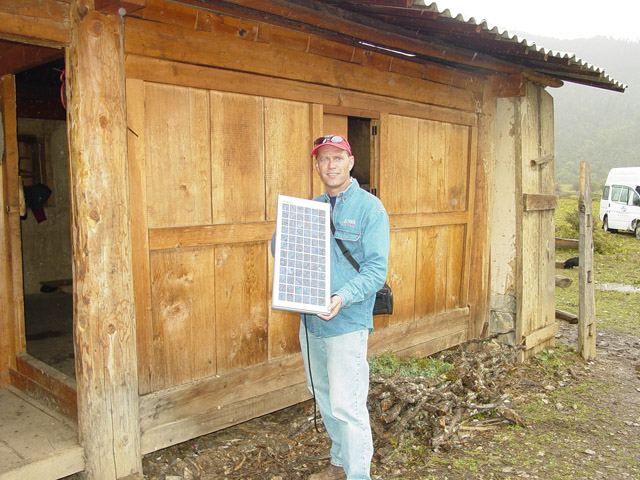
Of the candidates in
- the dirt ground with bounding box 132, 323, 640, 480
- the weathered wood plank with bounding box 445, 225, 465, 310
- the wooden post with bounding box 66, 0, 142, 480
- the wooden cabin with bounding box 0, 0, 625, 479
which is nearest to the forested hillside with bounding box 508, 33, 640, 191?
the wooden cabin with bounding box 0, 0, 625, 479

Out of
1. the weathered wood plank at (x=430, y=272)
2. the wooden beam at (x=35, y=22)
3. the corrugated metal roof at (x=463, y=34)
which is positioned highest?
the corrugated metal roof at (x=463, y=34)

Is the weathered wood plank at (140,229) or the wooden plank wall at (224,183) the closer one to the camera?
the weathered wood plank at (140,229)

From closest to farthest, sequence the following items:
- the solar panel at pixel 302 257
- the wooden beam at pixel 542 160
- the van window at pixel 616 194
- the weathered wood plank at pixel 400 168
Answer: the solar panel at pixel 302 257
the weathered wood plank at pixel 400 168
the wooden beam at pixel 542 160
the van window at pixel 616 194

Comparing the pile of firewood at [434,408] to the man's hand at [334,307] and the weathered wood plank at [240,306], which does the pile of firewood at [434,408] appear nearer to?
the weathered wood plank at [240,306]

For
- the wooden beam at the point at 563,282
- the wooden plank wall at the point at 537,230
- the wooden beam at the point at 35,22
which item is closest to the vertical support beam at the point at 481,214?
the wooden plank wall at the point at 537,230

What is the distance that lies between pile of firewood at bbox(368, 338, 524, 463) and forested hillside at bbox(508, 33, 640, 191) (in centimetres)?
4413

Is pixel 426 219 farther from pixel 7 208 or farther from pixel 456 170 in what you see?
pixel 7 208

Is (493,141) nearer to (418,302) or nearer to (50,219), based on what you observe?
(418,302)

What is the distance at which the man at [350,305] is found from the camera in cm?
305

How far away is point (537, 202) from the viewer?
6.48m

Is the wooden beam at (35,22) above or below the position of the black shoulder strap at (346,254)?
above

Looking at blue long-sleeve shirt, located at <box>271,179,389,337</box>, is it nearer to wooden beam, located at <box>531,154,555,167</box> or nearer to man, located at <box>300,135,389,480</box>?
man, located at <box>300,135,389,480</box>

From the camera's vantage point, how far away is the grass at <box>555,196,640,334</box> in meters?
8.66

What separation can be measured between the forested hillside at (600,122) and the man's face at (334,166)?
46.2 metres
